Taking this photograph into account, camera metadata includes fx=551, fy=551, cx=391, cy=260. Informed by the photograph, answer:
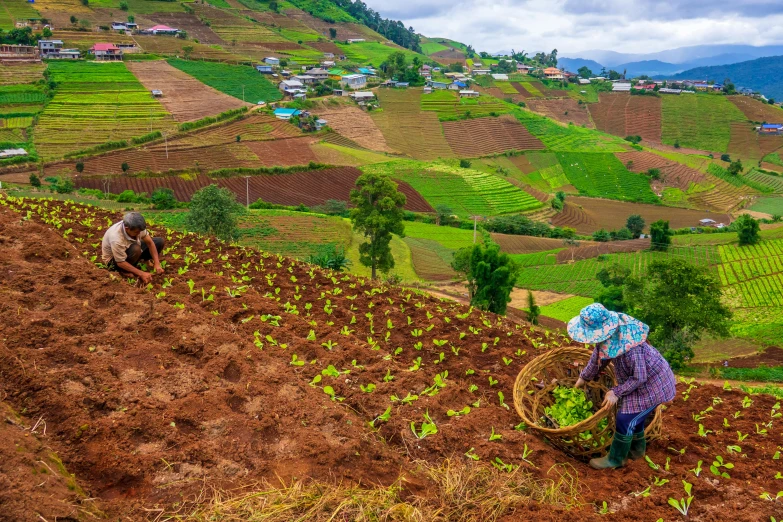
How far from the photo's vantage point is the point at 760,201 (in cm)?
7438

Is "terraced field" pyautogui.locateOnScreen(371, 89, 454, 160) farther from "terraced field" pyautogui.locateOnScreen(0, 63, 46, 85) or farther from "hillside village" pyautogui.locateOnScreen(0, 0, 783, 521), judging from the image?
"terraced field" pyautogui.locateOnScreen(0, 63, 46, 85)

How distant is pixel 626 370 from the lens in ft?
17.0

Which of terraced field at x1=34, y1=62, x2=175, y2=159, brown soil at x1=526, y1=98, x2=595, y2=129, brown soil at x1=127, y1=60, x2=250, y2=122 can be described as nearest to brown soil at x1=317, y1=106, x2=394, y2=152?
brown soil at x1=127, y1=60, x2=250, y2=122

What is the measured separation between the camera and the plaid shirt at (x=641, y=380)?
5.03 m

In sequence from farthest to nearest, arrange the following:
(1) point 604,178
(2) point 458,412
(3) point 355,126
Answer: (3) point 355,126 < (1) point 604,178 < (2) point 458,412

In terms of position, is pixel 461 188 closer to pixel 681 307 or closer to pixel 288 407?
pixel 681 307

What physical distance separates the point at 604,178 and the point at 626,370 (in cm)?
7915

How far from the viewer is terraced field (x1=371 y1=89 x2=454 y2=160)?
259 feet

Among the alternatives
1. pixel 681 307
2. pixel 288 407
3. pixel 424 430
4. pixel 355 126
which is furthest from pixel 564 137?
pixel 288 407

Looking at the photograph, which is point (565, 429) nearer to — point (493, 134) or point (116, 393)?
point (116, 393)

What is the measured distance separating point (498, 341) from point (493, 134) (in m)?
82.9

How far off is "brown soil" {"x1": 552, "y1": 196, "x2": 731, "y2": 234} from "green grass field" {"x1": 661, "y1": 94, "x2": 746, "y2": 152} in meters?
34.7

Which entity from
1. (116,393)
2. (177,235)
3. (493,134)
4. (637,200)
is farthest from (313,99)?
(116,393)

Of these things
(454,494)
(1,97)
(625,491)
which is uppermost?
(1,97)
